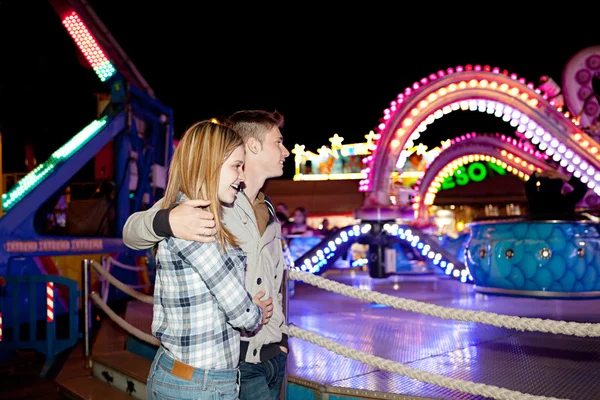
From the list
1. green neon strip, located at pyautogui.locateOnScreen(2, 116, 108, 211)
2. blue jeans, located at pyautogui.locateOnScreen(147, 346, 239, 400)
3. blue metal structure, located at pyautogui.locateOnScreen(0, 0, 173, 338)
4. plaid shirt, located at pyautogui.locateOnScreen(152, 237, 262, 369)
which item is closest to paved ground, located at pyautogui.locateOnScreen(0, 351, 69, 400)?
blue metal structure, located at pyautogui.locateOnScreen(0, 0, 173, 338)

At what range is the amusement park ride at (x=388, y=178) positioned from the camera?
257 inches

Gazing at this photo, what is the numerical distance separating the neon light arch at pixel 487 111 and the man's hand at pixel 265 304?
26.0ft

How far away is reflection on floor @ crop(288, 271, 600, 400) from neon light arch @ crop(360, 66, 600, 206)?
3.28 meters

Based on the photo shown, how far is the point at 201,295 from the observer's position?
1674 mm

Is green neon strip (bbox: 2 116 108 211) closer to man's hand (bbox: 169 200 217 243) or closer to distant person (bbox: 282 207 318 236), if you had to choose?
distant person (bbox: 282 207 318 236)

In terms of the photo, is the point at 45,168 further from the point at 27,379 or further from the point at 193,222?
the point at 193,222

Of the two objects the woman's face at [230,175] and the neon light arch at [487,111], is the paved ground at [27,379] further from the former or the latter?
the neon light arch at [487,111]

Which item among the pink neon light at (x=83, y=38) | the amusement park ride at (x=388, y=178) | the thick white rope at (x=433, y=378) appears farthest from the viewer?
the pink neon light at (x=83, y=38)

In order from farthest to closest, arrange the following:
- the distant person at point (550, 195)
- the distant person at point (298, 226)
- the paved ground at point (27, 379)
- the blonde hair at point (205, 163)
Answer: the distant person at point (298, 226) < the distant person at point (550, 195) < the paved ground at point (27, 379) < the blonde hair at point (205, 163)

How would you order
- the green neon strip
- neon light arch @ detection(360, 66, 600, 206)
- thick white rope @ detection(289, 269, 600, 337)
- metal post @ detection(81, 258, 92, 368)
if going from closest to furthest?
1. thick white rope @ detection(289, 269, 600, 337)
2. metal post @ detection(81, 258, 92, 368)
3. the green neon strip
4. neon light arch @ detection(360, 66, 600, 206)

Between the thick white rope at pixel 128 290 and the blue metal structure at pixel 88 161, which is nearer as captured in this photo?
the thick white rope at pixel 128 290

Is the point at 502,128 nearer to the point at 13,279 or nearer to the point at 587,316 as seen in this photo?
the point at 587,316

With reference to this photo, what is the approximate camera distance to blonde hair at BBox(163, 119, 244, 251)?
170 centimetres

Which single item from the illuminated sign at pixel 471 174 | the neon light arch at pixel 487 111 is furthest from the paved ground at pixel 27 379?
the illuminated sign at pixel 471 174
